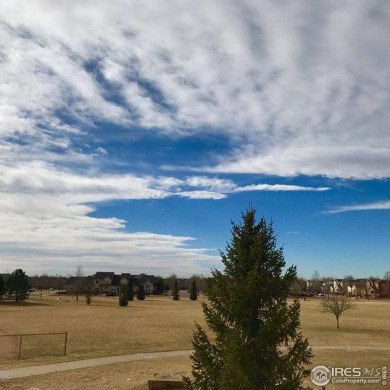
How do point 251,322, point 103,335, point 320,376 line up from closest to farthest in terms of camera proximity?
point 251,322 → point 320,376 → point 103,335

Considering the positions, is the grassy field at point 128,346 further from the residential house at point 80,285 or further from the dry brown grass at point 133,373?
the residential house at point 80,285

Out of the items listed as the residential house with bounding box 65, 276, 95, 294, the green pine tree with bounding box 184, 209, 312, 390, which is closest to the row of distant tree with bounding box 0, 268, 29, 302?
Answer: the residential house with bounding box 65, 276, 95, 294

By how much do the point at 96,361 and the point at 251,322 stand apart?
15547mm

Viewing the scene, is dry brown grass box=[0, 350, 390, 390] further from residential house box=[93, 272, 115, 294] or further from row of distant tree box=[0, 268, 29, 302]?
residential house box=[93, 272, 115, 294]

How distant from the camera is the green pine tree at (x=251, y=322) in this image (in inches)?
421

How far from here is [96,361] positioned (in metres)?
23.5

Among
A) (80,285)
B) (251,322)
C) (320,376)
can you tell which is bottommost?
(320,376)

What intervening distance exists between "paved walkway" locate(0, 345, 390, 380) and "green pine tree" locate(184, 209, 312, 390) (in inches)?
473

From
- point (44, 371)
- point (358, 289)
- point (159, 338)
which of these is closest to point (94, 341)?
point (159, 338)

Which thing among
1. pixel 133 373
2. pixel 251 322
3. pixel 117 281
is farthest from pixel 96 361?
pixel 117 281

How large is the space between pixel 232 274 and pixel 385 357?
19.4m

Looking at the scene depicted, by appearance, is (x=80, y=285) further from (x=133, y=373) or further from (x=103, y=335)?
(x=133, y=373)

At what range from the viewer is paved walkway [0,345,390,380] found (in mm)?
19984

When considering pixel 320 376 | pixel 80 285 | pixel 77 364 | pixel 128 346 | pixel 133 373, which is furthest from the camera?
pixel 80 285
